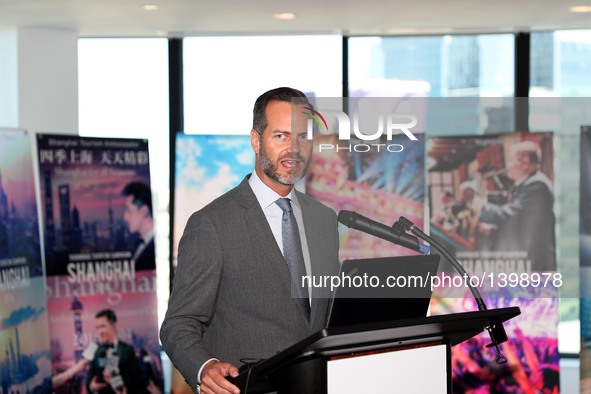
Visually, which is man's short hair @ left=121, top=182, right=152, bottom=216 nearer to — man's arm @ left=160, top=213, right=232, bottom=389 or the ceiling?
the ceiling

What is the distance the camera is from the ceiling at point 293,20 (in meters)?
6.10

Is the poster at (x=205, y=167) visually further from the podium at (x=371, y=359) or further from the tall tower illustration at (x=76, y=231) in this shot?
the podium at (x=371, y=359)

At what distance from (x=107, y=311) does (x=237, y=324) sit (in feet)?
12.9

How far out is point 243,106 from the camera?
759 centimetres

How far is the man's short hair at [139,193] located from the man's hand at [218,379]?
175 inches

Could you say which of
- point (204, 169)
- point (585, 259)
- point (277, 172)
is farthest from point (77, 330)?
point (277, 172)

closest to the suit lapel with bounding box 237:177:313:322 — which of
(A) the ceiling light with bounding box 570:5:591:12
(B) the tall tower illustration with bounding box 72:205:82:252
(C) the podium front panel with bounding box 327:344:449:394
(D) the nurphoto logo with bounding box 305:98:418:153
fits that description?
(D) the nurphoto logo with bounding box 305:98:418:153

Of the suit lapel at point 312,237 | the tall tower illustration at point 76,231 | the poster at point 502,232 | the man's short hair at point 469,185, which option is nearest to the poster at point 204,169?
the tall tower illustration at point 76,231

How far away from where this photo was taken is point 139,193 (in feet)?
20.9

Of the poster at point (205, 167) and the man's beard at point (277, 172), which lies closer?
the man's beard at point (277, 172)

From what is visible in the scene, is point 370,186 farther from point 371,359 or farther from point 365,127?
point 371,359

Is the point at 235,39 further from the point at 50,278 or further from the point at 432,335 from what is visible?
the point at 432,335

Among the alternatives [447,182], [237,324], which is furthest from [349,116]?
[447,182]

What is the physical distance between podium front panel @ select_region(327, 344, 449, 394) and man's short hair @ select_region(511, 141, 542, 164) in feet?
13.9
